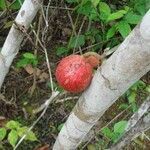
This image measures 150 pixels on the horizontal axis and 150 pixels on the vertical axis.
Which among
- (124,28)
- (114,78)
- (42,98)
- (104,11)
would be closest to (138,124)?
(114,78)

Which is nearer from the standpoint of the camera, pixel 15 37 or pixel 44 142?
pixel 15 37

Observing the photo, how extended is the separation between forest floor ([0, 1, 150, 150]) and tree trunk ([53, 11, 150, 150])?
510 millimetres

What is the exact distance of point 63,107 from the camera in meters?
1.73

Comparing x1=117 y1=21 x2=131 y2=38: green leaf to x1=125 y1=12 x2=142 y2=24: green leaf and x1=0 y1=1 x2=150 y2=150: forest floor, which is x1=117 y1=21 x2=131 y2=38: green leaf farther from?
x1=0 y1=1 x2=150 y2=150: forest floor

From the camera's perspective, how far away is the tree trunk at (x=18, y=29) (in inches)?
43.4

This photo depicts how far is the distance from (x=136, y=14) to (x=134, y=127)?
528mm

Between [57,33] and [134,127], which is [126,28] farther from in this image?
[57,33]

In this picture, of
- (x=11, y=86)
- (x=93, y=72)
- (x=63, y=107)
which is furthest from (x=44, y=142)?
(x=93, y=72)

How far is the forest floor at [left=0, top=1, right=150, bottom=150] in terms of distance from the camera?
163 centimetres

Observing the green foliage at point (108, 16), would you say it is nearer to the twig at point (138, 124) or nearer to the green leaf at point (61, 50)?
the green leaf at point (61, 50)

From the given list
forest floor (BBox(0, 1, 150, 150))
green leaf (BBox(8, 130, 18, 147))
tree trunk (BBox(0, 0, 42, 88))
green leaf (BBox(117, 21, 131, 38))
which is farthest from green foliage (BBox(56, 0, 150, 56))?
green leaf (BBox(8, 130, 18, 147))

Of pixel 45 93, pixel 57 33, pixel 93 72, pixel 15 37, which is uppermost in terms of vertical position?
pixel 15 37

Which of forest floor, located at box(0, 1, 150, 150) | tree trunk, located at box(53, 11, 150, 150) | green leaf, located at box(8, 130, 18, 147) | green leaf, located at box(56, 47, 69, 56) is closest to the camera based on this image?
tree trunk, located at box(53, 11, 150, 150)

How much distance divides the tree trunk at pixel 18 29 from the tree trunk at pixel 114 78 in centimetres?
31
